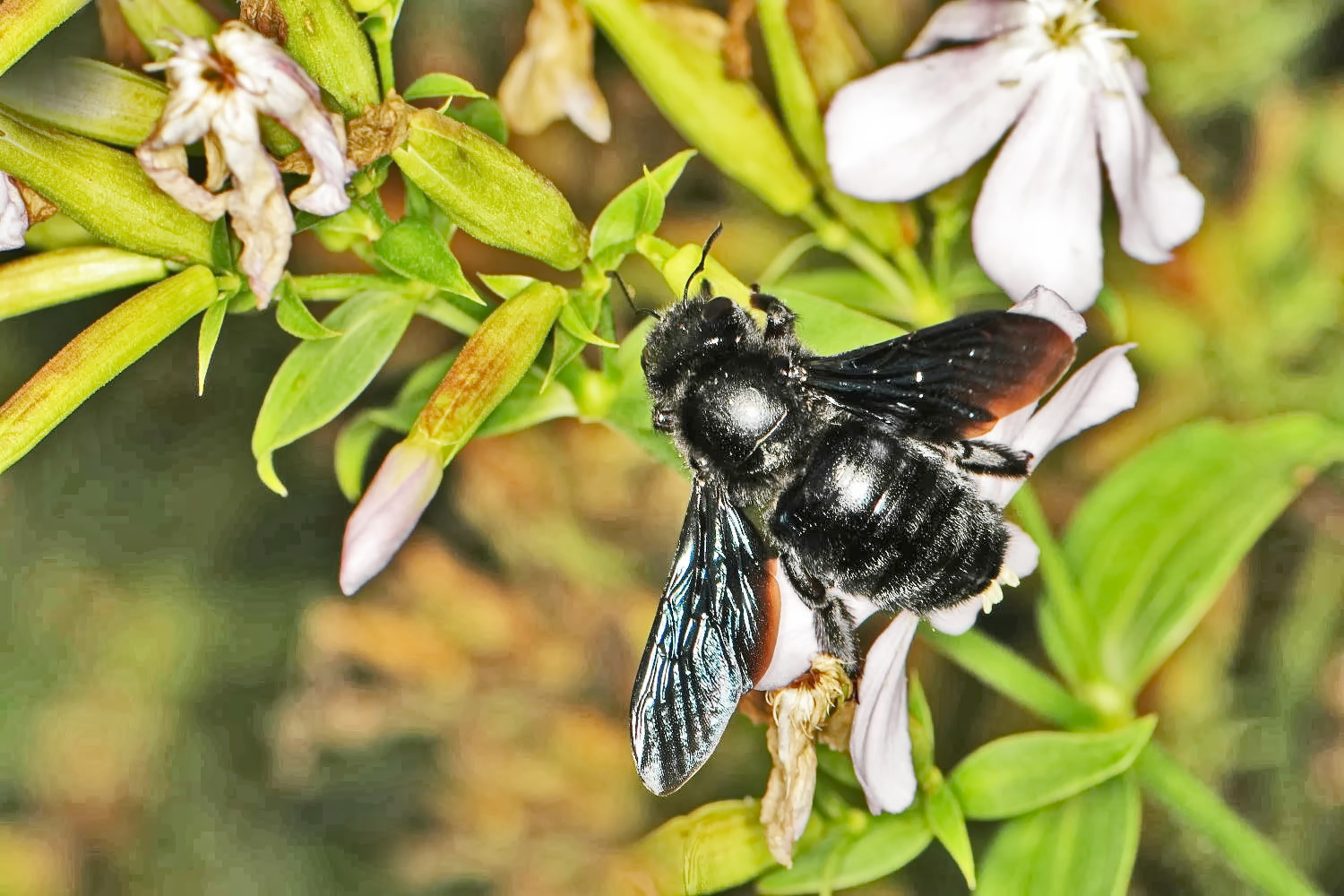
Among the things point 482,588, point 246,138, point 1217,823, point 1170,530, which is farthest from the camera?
point 482,588

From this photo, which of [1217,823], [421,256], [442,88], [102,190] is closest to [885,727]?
[1217,823]

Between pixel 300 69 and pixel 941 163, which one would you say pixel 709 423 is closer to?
pixel 300 69

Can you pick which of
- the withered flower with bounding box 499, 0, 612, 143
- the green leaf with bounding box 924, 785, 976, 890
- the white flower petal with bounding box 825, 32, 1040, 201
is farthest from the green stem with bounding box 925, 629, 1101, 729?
the withered flower with bounding box 499, 0, 612, 143

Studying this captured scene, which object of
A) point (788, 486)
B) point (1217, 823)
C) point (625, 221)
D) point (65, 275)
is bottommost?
point (1217, 823)

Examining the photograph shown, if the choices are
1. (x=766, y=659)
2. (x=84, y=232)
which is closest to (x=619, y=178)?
(x=84, y=232)

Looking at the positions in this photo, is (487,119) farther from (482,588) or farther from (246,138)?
(482,588)
